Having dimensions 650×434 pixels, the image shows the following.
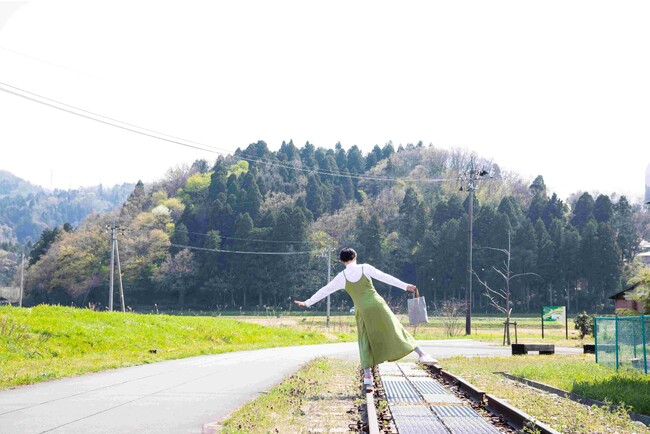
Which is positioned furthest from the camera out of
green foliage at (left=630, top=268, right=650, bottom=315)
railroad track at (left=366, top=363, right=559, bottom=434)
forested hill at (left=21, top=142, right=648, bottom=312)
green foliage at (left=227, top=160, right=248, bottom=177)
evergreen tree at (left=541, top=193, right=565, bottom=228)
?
green foliage at (left=227, top=160, right=248, bottom=177)

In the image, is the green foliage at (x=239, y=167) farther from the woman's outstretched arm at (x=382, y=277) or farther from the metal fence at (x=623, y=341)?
the woman's outstretched arm at (x=382, y=277)

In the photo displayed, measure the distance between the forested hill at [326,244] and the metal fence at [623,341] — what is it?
61.3 m

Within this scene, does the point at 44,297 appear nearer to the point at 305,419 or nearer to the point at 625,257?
the point at 625,257

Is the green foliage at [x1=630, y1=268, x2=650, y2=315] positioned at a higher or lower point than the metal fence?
higher

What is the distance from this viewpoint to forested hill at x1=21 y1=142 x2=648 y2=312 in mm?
84125

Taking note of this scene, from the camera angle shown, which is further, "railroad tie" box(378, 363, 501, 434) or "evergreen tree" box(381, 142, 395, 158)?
"evergreen tree" box(381, 142, 395, 158)

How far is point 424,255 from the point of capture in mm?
90438

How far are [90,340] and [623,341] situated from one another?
47.7 feet

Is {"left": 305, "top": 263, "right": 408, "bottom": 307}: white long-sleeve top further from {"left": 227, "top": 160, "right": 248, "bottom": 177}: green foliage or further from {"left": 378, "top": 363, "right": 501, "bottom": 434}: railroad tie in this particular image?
{"left": 227, "top": 160, "right": 248, "bottom": 177}: green foliage

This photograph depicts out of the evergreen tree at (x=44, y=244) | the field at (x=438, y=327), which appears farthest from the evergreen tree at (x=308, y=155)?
the field at (x=438, y=327)

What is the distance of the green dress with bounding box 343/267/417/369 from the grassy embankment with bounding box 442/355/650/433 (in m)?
1.74

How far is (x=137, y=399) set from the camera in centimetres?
1076

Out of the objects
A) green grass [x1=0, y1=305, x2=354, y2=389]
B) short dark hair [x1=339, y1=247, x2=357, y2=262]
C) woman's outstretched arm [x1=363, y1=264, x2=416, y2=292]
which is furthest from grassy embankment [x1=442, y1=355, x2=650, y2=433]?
green grass [x1=0, y1=305, x2=354, y2=389]

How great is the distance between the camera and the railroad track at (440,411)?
7.79 meters
